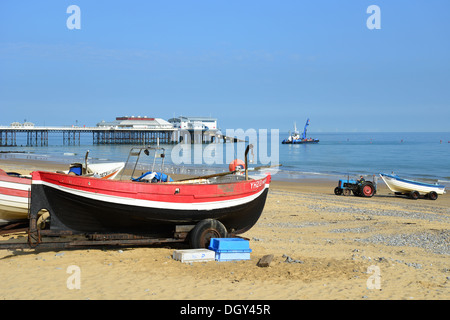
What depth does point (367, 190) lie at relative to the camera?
25.9 m

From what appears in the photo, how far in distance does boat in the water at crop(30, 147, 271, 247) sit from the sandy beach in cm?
→ 69

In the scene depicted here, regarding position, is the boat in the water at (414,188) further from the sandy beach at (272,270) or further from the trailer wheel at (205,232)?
the trailer wheel at (205,232)

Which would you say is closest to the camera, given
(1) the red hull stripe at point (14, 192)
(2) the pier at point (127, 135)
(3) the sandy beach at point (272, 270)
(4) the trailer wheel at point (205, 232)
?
(3) the sandy beach at point (272, 270)

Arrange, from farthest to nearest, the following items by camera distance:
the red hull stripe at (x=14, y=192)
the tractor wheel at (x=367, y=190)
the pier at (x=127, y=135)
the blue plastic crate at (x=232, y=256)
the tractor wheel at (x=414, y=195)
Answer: the pier at (x=127, y=135), the tractor wheel at (x=414, y=195), the tractor wheel at (x=367, y=190), the red hull stripe at (x=14, y=192), the blue plastic crate at (x=232, y=256)

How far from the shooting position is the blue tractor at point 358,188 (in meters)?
25.9

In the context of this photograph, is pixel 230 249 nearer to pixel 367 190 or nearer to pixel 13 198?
pixel 13 198

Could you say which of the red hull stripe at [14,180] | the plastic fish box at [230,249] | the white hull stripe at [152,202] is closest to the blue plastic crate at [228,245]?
the plastic fish box at [230,249]

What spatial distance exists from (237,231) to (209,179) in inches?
74.7

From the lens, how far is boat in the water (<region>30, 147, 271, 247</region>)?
33.6 ft

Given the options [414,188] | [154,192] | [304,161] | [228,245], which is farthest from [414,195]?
[304,161]

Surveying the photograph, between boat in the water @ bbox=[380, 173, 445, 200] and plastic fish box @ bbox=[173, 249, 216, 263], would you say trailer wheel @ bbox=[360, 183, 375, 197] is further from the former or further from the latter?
plastic fish box @ bbox=[173, 249, 216, 263]

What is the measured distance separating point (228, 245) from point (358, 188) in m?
17.0

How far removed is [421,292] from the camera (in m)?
8.38
